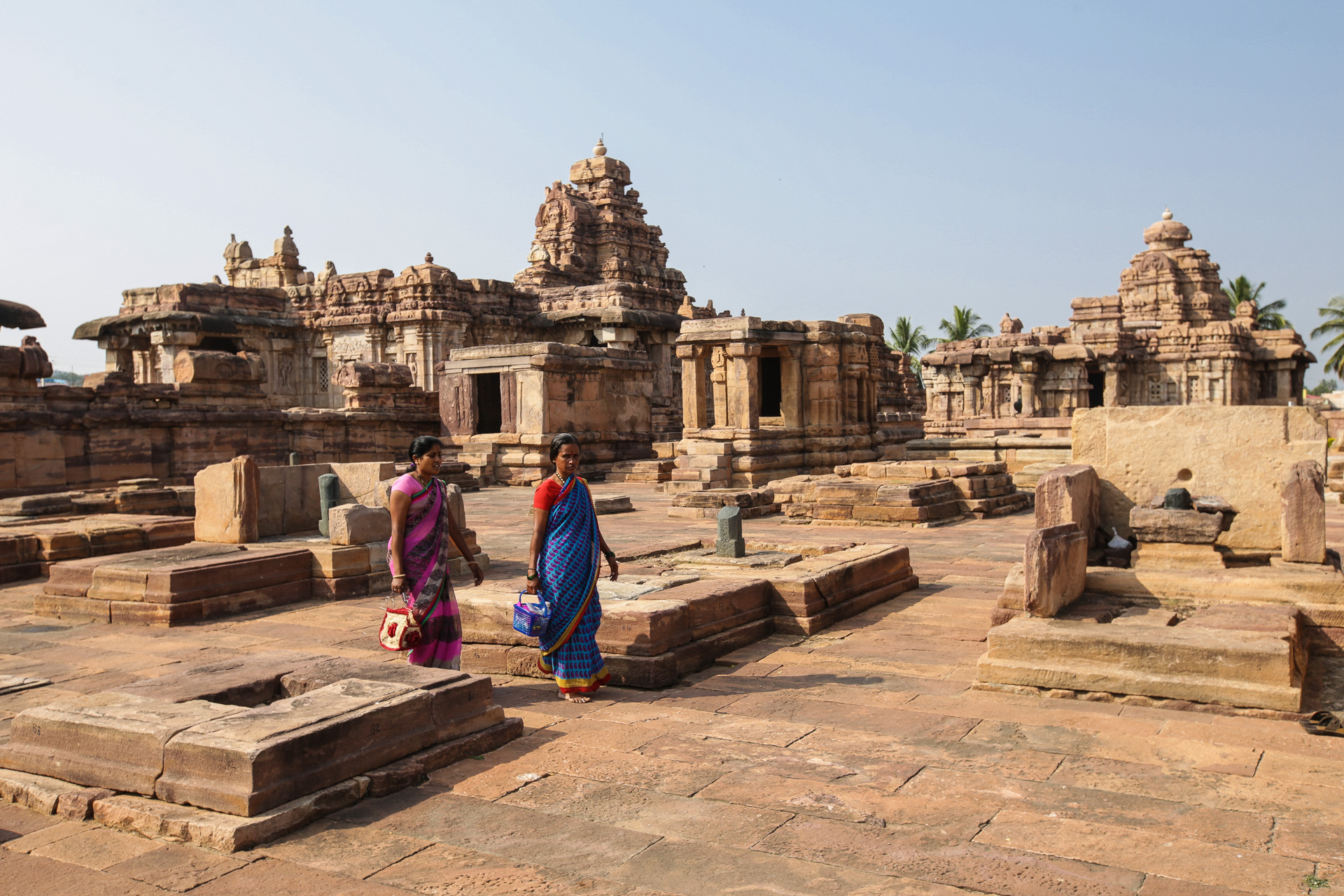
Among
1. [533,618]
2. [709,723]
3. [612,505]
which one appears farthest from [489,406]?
[709,723]

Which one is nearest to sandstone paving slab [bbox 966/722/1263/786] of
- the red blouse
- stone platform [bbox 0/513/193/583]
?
the red blouse

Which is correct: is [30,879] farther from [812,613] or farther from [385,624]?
[812,613]

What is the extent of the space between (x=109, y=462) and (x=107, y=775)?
48.5ft

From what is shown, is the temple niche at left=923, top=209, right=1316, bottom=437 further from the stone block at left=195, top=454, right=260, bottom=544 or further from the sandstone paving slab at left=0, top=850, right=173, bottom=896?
the sandstone paving slab at left=0, top=850, right=173, bottom=896

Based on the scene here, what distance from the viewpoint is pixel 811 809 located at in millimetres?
3584

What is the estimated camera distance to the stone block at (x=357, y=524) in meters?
8.58

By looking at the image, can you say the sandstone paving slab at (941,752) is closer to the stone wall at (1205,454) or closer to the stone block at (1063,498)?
the stone block at (1063,498)

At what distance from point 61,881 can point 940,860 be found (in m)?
2.62

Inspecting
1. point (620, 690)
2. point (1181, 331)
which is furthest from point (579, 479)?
point (1181, 331)

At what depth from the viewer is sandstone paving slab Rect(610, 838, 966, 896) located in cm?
296

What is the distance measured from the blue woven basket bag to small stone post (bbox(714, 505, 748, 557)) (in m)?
2.85

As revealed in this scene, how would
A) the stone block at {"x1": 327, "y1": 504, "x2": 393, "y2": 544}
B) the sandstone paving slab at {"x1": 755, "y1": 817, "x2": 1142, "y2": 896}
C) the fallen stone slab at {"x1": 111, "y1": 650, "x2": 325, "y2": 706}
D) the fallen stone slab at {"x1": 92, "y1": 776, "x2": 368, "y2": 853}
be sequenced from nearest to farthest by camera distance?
the sandstone paving slab at {"x1": 755, "y1": 817, "x2": 1142, "y2": 896}
the fallen stone slab at {"x1": 92, "y1": 776, "x2": 368, "y2": 853}
the fallen stone slab at {"x1": 111, "y1": 650, "x2": 325, "y2": 706}
the stone block at {"x1": 327, "y1": 504, "x2": 393, "y2": 544}

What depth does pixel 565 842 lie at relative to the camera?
11.0ft

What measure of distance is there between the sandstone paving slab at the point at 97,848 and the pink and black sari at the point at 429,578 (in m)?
1.83
